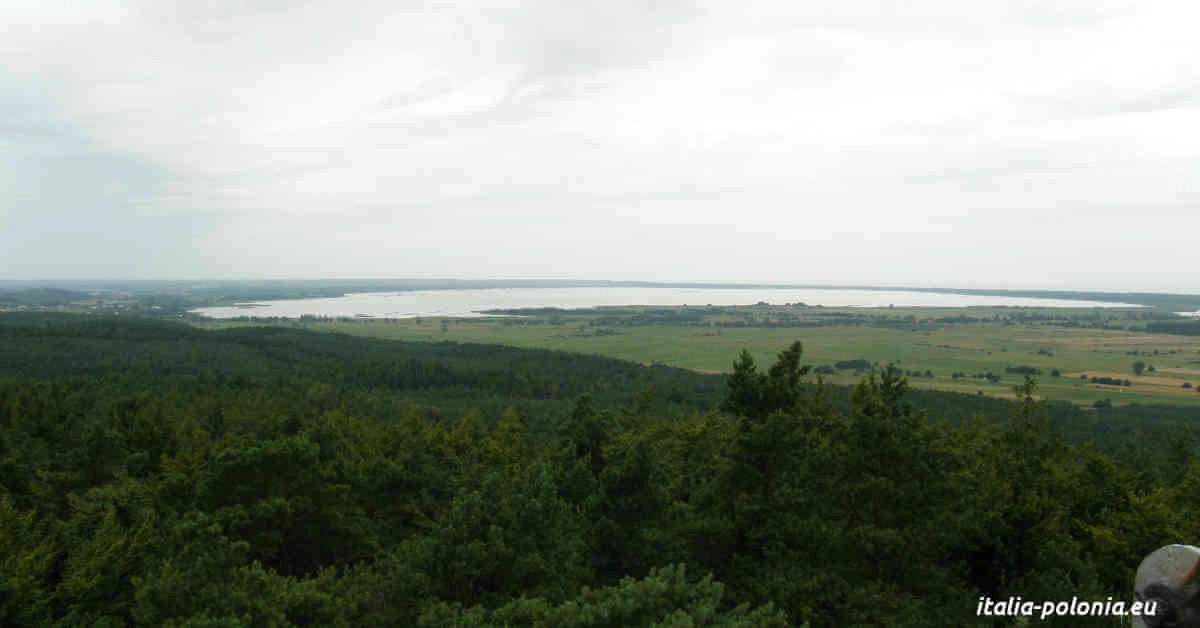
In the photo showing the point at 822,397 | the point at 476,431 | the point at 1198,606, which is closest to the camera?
the point at 1198,606

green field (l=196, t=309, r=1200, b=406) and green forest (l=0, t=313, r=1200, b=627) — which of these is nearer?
green forest (l=0, t=313, r=1200, b=627)

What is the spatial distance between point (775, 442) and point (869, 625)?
15.3ft

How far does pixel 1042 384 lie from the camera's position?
103562mm

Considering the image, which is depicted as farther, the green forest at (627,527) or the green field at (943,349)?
the green field at (943,349)

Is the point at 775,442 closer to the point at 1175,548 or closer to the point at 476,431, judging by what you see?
the point at 1175,548

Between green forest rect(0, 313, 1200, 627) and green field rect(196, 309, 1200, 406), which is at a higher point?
green forest rect(0, 313, 1200, 627)

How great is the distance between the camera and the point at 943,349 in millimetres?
147000

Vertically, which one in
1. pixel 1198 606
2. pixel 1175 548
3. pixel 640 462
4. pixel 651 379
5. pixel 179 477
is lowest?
pixel 651 379

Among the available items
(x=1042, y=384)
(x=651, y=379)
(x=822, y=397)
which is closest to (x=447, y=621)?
(x=822, y=397)

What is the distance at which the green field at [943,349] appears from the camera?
102 m

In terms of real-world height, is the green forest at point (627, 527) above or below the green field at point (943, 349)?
above

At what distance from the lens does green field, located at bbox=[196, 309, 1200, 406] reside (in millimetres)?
102131

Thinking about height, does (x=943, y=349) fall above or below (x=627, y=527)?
below

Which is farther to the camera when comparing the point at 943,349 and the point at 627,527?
the point at 943,349
